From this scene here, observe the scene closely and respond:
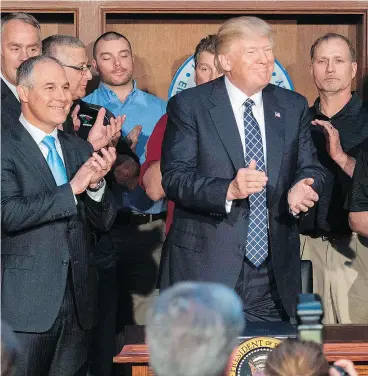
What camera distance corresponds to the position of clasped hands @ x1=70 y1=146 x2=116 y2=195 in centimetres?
476

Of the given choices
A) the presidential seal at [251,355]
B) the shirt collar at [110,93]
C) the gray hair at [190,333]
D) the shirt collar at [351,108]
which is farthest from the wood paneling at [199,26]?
the gray hair at [190,333]

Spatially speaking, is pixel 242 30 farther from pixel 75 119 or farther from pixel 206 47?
pixel 206 47

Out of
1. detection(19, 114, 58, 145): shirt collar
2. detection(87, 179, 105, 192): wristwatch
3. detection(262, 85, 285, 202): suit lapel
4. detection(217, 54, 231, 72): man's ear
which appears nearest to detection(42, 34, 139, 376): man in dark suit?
detection(87, 179, 105, 192): wristwatch

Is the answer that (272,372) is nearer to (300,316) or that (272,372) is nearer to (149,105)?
(300,316)

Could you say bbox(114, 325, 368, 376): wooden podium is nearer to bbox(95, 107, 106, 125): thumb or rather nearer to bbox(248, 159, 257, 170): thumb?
bbox(248, 159, 257, 170): thumb

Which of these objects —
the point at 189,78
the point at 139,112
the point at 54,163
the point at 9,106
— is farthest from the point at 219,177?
the point at 189,78

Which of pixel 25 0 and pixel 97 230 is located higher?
pixel 25 0

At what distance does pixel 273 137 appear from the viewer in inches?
192

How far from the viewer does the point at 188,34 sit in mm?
7324

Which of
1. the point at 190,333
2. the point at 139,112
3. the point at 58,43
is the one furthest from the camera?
the point at 139,112

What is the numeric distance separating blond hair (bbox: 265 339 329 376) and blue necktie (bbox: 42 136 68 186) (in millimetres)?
2127

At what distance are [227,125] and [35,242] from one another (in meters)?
0.95

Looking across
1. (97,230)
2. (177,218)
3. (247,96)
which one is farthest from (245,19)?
(97,230)

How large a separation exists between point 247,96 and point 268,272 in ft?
2.50
